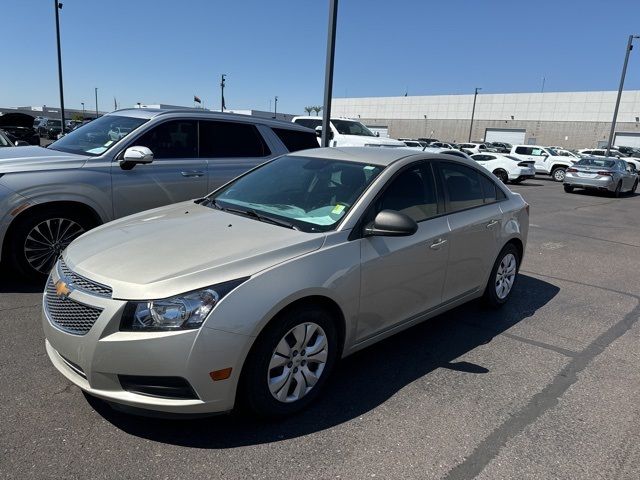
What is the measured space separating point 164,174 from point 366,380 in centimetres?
346

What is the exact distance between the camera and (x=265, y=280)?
279 cm

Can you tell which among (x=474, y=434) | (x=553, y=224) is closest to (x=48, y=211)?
(x=474, y=434)

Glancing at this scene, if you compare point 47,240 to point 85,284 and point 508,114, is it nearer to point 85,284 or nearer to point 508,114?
point 85,284

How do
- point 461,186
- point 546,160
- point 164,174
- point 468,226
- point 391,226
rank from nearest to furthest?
1. point 391,226
2. point 468,226
3. point 461,186
4. point 164,174
5. point 546,160

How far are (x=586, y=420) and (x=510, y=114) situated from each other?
77633 millimetres

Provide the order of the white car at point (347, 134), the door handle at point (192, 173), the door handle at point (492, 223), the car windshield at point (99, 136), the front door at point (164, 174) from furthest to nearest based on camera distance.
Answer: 1. the white car at point (347, 134)
2. the door handle at point (192, 173)
3. the car windshield at point (99, 136)
4. the front door at point (164, 174)
5. the door handle at point (492, 223)

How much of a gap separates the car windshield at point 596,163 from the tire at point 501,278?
17792mm

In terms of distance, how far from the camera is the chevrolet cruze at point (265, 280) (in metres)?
2.62

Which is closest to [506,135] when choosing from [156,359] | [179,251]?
[179,251]

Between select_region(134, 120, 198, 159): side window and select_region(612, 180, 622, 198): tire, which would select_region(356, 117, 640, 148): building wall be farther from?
select_region(134, 120, 198, 159): side window

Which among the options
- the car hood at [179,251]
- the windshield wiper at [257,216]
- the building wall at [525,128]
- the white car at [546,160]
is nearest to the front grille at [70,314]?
the car hood at [179,251]

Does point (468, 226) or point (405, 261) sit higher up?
point (468, 226)

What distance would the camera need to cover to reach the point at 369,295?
340cm

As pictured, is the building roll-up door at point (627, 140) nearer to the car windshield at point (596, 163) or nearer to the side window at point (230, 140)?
the car windshield at point (596, 163)
